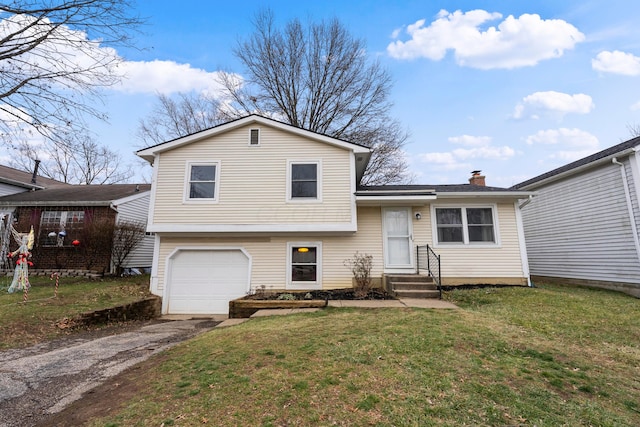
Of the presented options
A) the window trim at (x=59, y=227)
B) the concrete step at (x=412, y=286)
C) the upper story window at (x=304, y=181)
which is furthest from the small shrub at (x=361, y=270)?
the window trim at (x=59, y=227)

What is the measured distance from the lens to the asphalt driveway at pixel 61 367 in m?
3.29

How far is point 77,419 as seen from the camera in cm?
289

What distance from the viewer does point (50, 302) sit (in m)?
7.73

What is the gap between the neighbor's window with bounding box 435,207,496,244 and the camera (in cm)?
984

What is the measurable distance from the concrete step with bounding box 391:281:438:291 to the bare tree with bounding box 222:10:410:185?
1267 cm

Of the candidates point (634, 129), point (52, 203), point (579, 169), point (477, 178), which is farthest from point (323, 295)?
point (634, 129)

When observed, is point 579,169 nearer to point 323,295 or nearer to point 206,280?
point 323,295

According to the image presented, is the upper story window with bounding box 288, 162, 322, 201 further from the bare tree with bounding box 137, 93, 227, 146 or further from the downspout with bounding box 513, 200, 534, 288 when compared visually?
the bare tree with bounding box 137, 93, 227, 146

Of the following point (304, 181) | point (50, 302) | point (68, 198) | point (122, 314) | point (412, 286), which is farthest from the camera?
point (68, 198)

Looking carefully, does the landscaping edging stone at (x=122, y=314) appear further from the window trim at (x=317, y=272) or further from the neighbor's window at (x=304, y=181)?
the neighbor's window at (x=304, y=181)

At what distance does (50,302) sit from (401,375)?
9139 millimetres

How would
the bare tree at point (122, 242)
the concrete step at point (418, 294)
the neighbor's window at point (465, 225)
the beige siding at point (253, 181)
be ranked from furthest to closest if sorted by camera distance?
the bare tree at point (122, 242)
the neighbor's window at point (465, 225)
the beige siding at point (253, 181)
the concrete step at point (418, 294)

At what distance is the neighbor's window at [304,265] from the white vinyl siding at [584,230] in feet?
31.4

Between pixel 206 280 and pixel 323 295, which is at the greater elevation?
pixel 206 280
